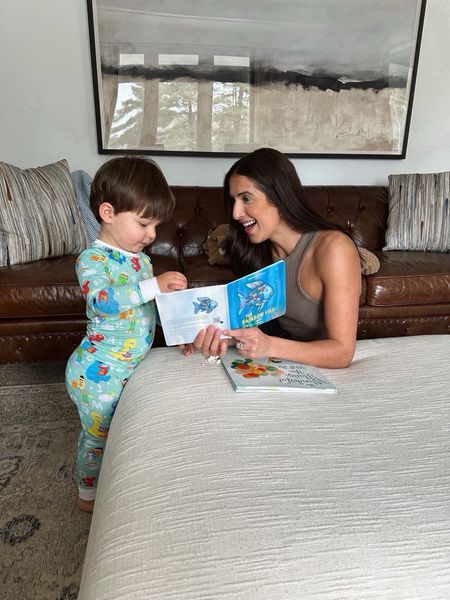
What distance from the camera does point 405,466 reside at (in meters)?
0.63

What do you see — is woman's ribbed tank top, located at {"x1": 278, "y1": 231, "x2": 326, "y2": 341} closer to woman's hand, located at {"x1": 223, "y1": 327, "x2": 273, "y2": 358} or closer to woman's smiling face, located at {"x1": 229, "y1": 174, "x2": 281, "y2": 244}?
woman's smiling face, located at {"x1": 229, "y1": 174, "x2": 281, "y2": 244}

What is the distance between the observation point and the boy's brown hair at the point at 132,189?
3.43 ft

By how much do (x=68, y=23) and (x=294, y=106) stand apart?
55.0 inches

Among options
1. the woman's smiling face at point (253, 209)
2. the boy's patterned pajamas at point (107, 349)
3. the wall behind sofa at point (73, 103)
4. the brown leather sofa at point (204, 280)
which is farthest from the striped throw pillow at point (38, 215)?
the woman's smiling face at point (253, 209)

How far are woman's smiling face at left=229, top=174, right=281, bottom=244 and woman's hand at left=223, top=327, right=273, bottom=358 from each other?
0.36 metres

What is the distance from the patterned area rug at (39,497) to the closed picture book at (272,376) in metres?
0.64

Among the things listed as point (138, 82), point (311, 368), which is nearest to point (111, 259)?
point (311, 368)

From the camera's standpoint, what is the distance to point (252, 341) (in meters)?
0.99

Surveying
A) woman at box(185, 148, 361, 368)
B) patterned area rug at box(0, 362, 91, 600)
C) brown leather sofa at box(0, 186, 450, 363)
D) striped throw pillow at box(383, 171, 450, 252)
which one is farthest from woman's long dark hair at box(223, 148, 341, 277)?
striped throw pillow at box(383, 171, 450, 252)

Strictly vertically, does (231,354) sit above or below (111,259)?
below

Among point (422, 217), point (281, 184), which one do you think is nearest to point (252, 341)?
point (281, 184)

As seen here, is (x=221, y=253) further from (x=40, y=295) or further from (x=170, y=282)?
(x=170, y=282)

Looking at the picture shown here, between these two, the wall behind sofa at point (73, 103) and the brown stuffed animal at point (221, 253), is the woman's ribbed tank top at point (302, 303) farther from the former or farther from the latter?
the wall behind sofa at point (73, 103)

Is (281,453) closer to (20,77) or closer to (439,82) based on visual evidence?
(20,77)
